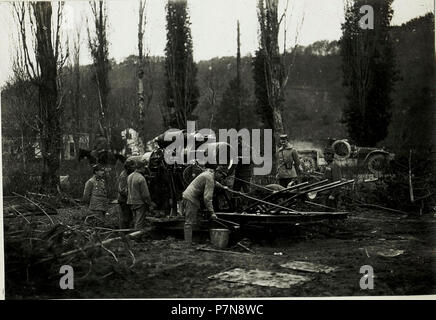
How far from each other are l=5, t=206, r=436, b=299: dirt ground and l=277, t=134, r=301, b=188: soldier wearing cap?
211 cm

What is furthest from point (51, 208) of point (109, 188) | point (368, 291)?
point (368, 291)

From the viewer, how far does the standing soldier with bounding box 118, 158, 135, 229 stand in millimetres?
8633

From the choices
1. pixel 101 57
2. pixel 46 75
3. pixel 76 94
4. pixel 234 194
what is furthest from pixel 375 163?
pixel 76 94

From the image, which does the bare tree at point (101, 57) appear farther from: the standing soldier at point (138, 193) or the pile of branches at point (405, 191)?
the pile of branches at point (405, 191)

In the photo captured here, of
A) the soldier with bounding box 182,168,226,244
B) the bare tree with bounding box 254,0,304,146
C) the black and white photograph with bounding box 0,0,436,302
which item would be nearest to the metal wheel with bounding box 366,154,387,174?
the black and white photograph with bounding box 0,0,436,302

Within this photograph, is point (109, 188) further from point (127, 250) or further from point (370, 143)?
point (370, 143)

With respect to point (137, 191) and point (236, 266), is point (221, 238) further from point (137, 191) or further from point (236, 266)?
point (137, 191)

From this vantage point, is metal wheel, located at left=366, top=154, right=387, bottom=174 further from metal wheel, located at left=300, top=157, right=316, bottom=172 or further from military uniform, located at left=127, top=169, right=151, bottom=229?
military uniform, located at left=127, top=169, right=151, bottom=229

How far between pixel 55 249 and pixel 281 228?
345cm

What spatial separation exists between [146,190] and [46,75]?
340cm

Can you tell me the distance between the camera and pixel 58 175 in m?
10.1

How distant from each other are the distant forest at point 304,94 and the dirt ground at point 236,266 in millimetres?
2053

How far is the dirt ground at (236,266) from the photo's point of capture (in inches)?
231
